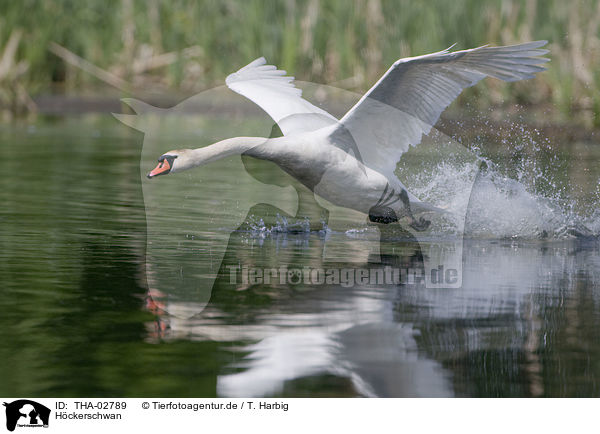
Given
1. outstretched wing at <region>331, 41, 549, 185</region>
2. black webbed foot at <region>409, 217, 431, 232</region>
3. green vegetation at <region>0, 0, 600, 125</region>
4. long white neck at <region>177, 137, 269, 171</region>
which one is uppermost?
green vegetation at <region>0, 0, 600, 125</region>

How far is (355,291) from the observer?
6297 millimetres

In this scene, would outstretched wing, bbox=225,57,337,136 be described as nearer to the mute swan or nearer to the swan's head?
the mute swan

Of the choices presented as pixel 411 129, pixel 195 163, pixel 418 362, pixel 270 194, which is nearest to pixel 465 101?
pixel 270 194

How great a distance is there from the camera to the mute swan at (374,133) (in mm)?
7762

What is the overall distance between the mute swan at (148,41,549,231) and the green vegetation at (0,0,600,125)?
269 inches

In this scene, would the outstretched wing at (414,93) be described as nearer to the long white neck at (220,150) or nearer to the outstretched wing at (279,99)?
the outstretched wing at (279,99)

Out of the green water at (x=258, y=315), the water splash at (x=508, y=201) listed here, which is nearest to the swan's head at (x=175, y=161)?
the green water at (x=258, y=315)

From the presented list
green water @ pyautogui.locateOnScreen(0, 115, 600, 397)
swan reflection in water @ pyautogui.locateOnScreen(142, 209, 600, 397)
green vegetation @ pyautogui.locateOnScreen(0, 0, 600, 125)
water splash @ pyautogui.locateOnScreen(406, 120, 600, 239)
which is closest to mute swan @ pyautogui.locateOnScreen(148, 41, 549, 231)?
green water @ pyautogui.locateOnScreen(0, 115, 600, 397)

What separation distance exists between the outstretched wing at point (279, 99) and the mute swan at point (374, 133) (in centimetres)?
1

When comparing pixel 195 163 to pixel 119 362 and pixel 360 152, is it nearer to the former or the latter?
pixel 360 152

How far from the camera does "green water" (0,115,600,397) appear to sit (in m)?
4.52
